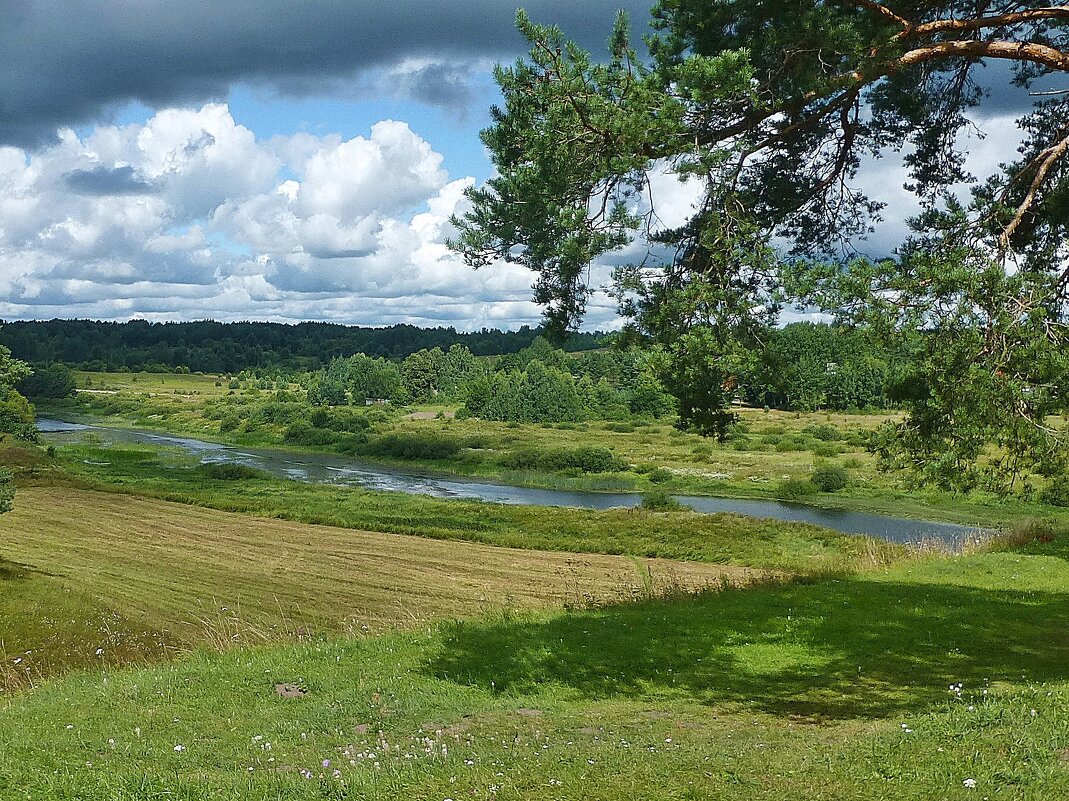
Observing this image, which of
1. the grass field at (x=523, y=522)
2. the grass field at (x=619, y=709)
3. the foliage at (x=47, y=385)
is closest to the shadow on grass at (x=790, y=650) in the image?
the grass field at (x=619, y=709)

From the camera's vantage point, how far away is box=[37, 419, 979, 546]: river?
44.9m

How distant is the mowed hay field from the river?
49.3ft

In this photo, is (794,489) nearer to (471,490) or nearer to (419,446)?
(471,490)

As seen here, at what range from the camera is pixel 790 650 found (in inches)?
508

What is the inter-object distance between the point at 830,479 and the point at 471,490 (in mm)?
24552

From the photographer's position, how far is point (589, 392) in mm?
122250

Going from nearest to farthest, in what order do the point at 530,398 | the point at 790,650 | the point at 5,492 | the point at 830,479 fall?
the point at 790,650
the point at 5,492
the point at 830,479
the point at 530,398

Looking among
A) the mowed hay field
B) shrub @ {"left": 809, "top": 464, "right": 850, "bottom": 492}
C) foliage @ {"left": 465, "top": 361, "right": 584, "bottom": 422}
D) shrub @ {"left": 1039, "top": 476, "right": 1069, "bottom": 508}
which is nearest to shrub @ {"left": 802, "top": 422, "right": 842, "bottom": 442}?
shrub @ {"left": 809, "top": 464, "right": 850, "bottom": 492}

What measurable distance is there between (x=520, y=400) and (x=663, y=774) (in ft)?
353

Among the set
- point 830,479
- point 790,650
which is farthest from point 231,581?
point 830,479

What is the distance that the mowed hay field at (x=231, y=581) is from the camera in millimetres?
18859

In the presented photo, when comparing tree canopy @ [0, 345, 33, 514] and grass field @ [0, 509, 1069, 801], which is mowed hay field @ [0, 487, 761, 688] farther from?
grass field @ [0, 509, 1069, 801]

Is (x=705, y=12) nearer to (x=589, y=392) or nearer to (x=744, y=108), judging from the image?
(x=744, y=108)

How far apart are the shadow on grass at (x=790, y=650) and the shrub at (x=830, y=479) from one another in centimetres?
4088
